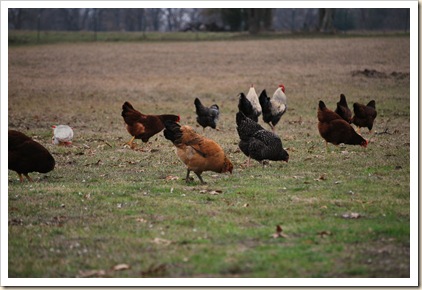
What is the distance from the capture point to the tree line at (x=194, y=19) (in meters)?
51.3

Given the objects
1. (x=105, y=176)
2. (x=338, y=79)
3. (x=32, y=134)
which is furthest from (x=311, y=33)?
(x=105, y=176)

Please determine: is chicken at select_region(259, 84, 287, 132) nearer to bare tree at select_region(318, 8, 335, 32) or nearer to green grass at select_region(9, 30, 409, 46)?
green grass at select_region(9, 30, 409, 46)

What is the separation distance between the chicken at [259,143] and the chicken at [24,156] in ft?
12.3

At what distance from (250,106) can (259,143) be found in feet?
11.4

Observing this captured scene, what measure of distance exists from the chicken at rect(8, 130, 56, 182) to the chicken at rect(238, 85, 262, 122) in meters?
5.65

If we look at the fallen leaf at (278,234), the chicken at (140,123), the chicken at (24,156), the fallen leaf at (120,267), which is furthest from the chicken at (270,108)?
the fallen leaf at (120,267)

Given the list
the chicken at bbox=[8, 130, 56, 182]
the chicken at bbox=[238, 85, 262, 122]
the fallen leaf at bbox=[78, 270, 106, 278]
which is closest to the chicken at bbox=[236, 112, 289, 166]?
the chicken at bbox=[238, 85, 262, 122]

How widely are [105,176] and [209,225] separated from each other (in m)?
3.89

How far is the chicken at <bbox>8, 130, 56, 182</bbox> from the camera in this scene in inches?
396

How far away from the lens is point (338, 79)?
29.2 m

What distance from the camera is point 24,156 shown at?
1012cm

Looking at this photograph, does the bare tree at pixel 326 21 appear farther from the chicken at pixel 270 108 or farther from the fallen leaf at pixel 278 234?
the fallen leaf at pixel 278 234
